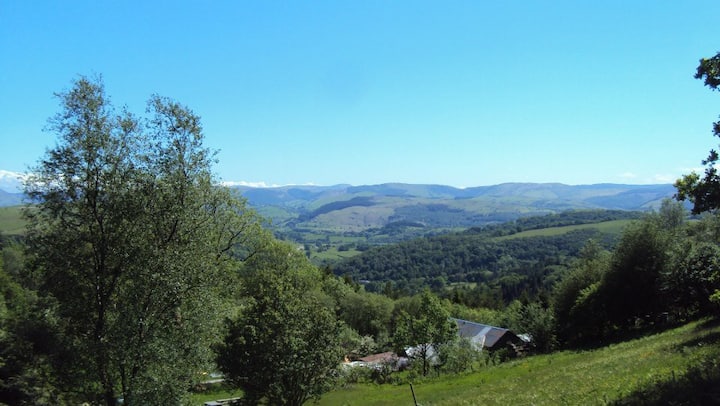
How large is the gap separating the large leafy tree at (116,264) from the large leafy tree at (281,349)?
10.9 feet

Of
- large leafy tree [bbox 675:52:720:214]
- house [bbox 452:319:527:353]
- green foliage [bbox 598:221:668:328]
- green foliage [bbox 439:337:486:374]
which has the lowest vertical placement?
house [bbox 452:319:527:353]

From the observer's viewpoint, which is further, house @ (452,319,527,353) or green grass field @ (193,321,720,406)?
house @ (452,319,527,353)

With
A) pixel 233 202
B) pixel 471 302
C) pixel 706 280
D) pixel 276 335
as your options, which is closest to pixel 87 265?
pixel 276 335

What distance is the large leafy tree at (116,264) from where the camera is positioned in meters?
16.9

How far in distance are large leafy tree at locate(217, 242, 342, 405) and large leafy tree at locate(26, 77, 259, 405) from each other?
131 inches

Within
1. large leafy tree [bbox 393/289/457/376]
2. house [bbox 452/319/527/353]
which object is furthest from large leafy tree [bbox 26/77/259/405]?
house [bbox 452/319/527/353]

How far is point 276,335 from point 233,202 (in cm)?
1269

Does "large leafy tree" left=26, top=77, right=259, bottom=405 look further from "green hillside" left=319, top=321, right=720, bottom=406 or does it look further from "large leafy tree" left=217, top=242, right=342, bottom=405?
"green hillside" left=319, top=321, right=720, bottom=406

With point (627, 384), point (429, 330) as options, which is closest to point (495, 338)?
point (429, 330)

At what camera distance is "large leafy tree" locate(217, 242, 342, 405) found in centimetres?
2142

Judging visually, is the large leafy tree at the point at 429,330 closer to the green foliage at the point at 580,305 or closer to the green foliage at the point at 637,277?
the green foliage at the point at 580,305

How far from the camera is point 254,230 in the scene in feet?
114

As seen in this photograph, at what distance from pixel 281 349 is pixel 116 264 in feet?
28.5

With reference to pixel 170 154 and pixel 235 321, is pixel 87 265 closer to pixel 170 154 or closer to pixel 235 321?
pixel 170 154
